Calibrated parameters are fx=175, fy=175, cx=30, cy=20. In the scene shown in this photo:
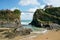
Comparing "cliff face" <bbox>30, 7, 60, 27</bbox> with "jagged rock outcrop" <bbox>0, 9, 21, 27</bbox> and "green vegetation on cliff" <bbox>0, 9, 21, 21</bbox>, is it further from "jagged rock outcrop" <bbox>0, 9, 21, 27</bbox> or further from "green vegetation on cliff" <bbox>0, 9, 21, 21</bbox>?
"green vegetation on cliff" <bbox>0, 9, 21, 21</bbox>

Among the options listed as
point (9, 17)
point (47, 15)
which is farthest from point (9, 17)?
point (47, 15)

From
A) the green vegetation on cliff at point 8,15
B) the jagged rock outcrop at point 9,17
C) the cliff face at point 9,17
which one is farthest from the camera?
the green vegetation on cliff at point 8,15

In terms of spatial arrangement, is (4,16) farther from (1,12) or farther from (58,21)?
(58,21)

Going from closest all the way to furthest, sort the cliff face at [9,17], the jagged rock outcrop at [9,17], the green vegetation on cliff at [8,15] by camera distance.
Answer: the jagged rock outcrop at [9,17]
the cliff face at [9,17]
the green vegetation on cliff at [8,15]

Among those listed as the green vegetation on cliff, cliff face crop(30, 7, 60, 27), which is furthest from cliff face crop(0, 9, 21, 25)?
cliff face crop(30, 7, 60, 27)

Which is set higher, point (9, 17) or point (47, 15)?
point (9, 17)

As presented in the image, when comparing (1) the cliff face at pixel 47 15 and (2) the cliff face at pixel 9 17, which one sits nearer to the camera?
(2) the cliff face at pixel 9 17

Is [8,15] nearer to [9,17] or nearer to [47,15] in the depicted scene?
[9,17]

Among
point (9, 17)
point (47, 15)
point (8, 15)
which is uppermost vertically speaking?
point (8, 15)

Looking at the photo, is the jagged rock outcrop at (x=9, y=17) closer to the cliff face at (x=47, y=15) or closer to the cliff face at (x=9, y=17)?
the cliff face at (x=9, y=17)

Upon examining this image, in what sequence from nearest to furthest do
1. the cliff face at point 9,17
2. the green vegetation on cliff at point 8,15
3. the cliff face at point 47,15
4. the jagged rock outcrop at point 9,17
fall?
the jagged rock outcrop at point 9,17 → the cliff face at point 9,17 → the green vegetation on cliff at point 8,15 → the cliff face at point 47,15

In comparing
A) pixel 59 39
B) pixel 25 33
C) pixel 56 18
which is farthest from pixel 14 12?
pixel 59 39

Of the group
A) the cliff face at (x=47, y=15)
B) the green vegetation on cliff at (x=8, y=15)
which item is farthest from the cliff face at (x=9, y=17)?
the cliff face at (x=47, y=15)

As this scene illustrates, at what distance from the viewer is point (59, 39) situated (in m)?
19.8
